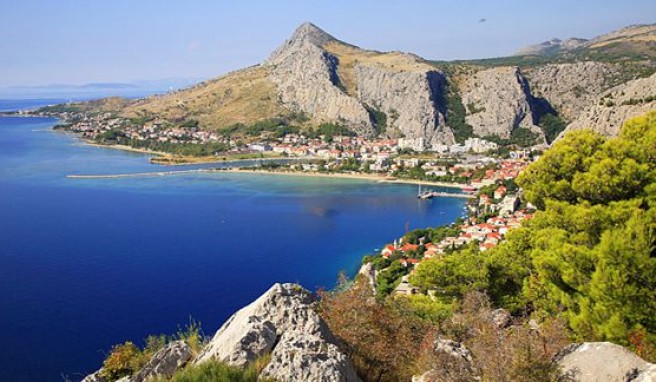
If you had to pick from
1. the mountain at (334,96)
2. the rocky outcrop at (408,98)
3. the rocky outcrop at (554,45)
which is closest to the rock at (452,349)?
the rocky outcrop at (408,98)

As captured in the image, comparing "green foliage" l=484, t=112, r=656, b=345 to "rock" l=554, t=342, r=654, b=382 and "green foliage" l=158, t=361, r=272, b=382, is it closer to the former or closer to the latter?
"rock" l=554, t=342, r=654, b=382

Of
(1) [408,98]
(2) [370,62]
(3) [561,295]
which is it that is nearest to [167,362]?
(3) [561,295]

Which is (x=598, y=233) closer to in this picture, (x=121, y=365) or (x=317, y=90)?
(x=121, y=365)

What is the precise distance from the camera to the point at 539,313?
6.09 meters

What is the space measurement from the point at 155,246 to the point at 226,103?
54.6 metres

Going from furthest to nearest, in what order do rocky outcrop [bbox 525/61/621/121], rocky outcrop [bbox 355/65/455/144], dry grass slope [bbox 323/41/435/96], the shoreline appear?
dry grass slope [bbox 323/41/435/96] < rocky outcrop [bbox 525/61/621/121] < rocky outcrop [bbox 355/65/455/144] < the shoreline

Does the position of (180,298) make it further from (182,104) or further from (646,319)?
(182,104)

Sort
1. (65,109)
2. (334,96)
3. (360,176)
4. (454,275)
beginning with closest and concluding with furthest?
(454,275) < (360,176) < (334,96) < (65,109)

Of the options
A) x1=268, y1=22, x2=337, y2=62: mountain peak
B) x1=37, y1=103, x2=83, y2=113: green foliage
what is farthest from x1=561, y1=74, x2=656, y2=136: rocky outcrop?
x1=37, y1=103, x2=83, y2=113: green foliage

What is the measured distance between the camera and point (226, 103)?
77.7 metres

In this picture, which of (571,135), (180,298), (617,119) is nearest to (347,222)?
(180,298)

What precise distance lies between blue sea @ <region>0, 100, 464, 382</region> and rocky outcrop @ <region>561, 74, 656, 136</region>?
32.0 ft

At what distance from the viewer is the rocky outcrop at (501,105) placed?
6056 centimetres

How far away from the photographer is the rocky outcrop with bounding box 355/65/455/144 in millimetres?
62375
